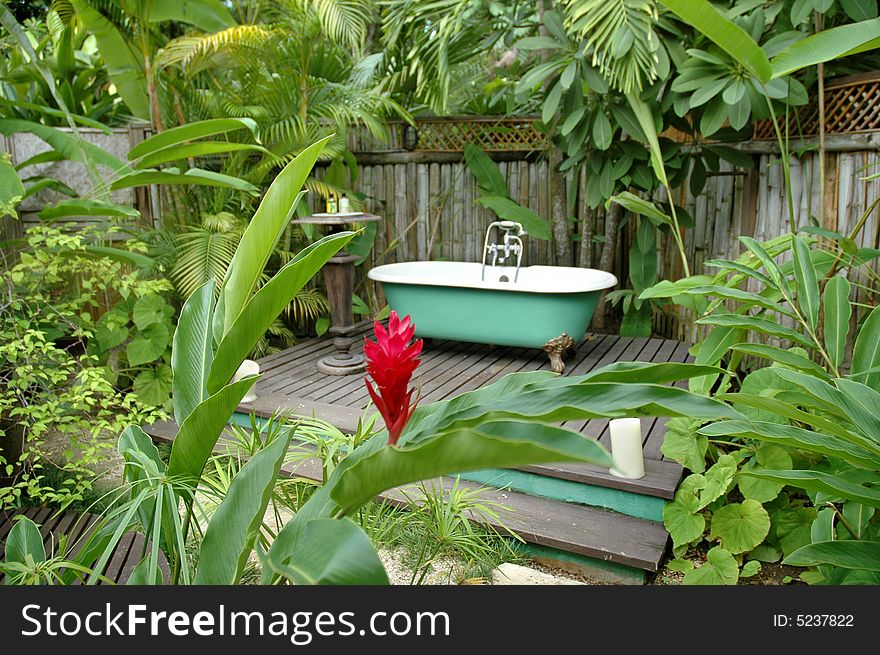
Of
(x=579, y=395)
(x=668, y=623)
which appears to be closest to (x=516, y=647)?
(x=668, y=623)

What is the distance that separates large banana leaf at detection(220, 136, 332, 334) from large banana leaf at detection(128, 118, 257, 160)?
7.06ft

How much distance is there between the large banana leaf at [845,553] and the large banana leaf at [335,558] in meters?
0.94

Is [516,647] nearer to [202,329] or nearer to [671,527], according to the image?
[202,329]

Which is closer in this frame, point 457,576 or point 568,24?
point 457,576

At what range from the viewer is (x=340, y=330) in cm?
405

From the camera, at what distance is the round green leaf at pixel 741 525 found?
224 centimetres

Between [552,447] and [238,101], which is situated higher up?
[238,101]

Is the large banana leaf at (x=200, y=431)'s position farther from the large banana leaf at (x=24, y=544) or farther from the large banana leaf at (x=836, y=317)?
the large banana leaf at (x=836, y=317)

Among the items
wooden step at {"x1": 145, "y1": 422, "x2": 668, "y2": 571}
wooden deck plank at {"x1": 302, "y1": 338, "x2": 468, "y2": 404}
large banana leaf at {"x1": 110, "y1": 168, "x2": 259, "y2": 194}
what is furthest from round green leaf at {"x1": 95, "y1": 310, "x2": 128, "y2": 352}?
wooden step at {"x1": 145, "y1": 422, "x2": 668, "y2": 571}

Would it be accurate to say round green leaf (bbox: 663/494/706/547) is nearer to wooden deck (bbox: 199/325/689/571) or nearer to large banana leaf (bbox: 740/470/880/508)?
wooden deck (bbox: 199/325/689/571)

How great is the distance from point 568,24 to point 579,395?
125 inches

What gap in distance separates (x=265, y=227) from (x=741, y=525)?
6.18ft

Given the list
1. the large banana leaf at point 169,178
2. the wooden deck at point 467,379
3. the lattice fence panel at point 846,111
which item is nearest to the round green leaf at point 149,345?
the wooden deck at point 467,379

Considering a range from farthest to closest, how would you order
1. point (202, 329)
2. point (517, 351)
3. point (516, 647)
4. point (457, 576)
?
point (517, 351), point (457, 576), point (202, 329), point (516, 647)
